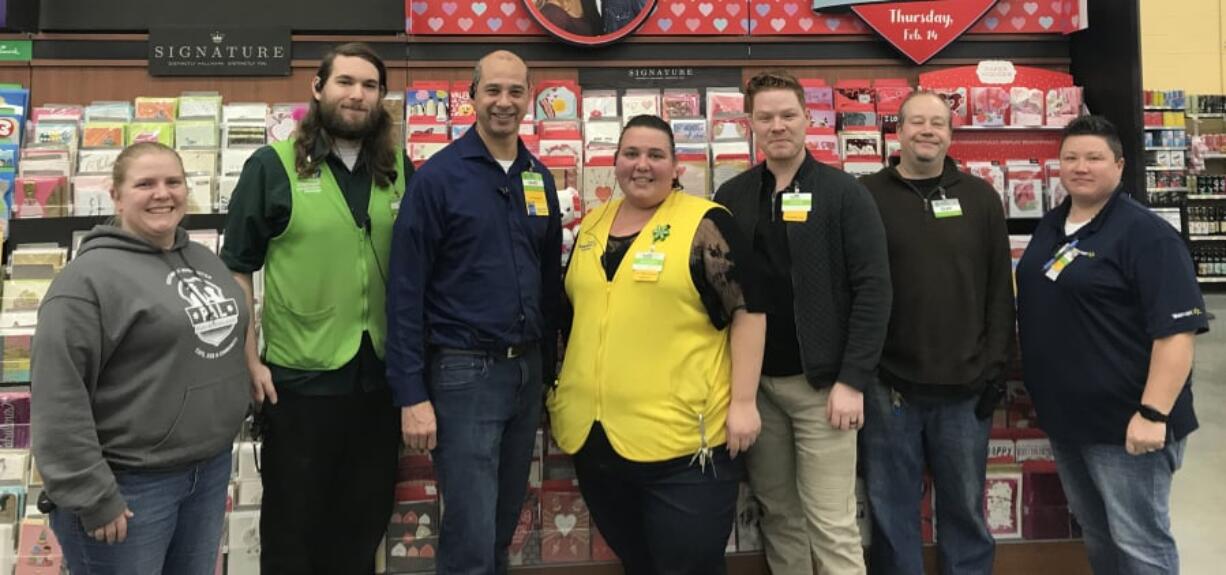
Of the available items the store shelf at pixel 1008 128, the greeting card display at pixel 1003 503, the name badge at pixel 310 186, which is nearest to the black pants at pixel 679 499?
the name badge at pixel 310 186

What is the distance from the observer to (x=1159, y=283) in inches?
80.4

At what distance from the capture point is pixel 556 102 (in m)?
3.22

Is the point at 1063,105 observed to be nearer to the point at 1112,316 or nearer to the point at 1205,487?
the point at 1112,316

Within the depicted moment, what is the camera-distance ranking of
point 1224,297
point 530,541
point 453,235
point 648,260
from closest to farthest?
point 648,260
point 453,235
point 530,541
point 1224,297

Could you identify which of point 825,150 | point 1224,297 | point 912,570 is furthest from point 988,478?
point 1224,297

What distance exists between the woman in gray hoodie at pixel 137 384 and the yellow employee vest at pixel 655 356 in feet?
3.12

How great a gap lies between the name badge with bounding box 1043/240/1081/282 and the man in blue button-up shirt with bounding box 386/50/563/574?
1.64m

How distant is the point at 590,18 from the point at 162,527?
104 inches

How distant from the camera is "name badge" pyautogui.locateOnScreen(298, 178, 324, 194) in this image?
213cm

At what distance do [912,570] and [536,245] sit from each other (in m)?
1.77

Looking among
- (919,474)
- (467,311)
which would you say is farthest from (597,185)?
(919,474)

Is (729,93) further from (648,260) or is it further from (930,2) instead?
(648,260)

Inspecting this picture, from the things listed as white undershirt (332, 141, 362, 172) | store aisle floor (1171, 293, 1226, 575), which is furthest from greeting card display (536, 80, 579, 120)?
store aisle floor (1171, 293, 1226, 575)

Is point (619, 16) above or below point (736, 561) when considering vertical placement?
above
